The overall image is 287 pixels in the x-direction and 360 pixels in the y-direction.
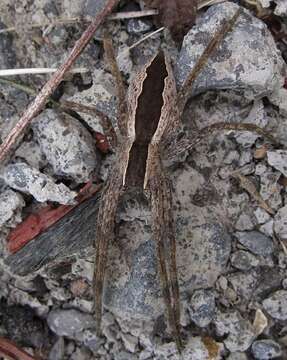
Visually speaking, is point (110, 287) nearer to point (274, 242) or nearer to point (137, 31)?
point (274, 242)

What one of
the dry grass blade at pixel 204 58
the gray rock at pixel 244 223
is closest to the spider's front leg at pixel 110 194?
the dry grass blade at pixel 204 58

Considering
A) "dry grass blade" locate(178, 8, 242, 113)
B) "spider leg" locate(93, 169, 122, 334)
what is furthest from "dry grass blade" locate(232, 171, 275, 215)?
"spider leg" locate(93, 169, 122, 334)

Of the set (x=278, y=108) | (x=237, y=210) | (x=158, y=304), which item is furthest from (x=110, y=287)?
(x=278, y=108)

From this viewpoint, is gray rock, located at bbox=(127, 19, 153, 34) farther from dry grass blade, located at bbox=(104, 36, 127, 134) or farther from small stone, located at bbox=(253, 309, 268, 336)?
small stone, located at bbox=(253, 309, 268, 336)

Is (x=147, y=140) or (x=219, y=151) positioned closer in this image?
(x=147, y=140)

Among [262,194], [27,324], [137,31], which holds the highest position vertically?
[137,31]
